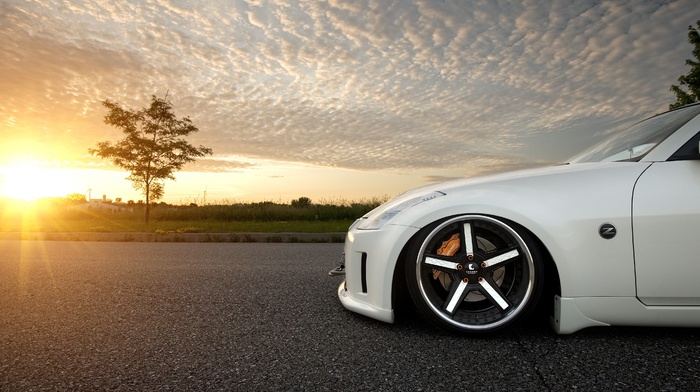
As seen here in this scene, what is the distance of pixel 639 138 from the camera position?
3.33m

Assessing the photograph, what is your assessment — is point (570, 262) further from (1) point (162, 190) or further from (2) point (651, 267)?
(1) point (162, 190)

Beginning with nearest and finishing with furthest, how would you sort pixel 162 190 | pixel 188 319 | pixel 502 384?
pixel 502 384 → pixel 188 319 → pixel 162 190

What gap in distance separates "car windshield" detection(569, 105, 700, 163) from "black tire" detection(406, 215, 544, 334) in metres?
0.94

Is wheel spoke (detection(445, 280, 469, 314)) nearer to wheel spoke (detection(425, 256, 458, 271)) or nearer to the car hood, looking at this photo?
wheel spoke (detection(425, 256, 458, 271))

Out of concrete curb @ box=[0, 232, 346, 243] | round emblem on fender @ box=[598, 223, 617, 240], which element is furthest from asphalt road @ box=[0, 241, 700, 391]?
concrete curb @ box=[0, 232, 346, 243]

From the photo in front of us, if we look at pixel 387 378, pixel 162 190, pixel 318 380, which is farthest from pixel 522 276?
pixel 162 190

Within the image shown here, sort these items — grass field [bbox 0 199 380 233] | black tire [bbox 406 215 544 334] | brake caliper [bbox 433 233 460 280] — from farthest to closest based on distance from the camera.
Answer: grass field [bbox 0 199 380 233]
brake caliper [bbox 433 233 460 280]
black tire [bbox 406 215 544 334]

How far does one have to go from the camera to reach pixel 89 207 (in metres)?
28.9

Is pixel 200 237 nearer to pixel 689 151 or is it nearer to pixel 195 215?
pixel 689 151

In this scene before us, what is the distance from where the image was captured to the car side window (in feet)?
9.37

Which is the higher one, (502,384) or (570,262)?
(570,262)

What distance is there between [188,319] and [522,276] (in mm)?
2338

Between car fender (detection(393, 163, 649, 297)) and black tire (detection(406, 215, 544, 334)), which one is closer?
car fender (detection(393, 163, 649, 297))

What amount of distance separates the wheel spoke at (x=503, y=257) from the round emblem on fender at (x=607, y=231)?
1.55 ft
